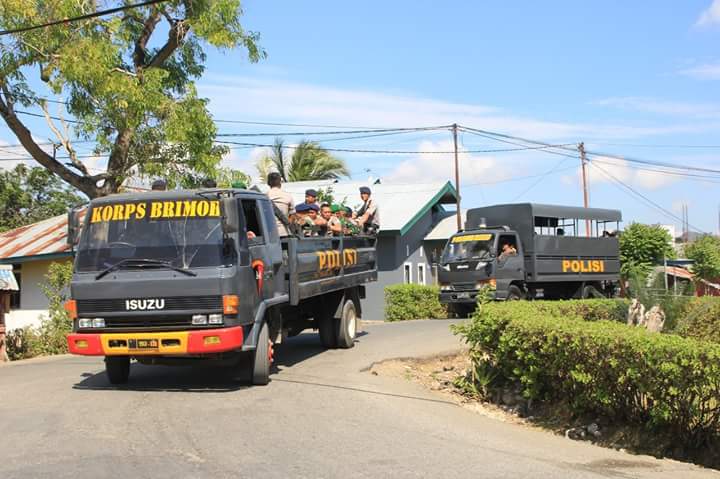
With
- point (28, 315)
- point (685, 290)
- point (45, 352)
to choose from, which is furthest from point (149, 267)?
point (28, 315)

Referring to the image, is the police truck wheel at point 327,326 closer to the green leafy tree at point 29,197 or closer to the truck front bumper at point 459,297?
the truck front bumper at point 459,297

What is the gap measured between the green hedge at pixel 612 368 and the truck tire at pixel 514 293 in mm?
11554

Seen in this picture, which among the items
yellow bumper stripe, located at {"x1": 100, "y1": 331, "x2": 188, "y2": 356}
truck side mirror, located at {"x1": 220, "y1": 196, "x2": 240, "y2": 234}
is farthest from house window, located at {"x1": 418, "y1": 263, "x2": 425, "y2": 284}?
yellow bumper stripe, located at {"x1": 100, "y1": 331, "x2": 188, "y2": 356}

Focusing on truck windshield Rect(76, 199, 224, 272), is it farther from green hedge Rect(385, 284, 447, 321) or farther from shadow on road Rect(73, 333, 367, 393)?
green hedge Rect(385, 284, 447, 321)

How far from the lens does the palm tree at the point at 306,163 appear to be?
39.4 metres

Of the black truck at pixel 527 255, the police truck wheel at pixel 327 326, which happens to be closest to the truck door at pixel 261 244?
the police truck wheel at pixel 327 326

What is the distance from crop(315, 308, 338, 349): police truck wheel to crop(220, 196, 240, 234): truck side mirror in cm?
441

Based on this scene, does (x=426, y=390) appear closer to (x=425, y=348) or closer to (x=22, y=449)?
(x=425, y=348)

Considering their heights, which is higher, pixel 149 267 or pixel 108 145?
pixel 108 145

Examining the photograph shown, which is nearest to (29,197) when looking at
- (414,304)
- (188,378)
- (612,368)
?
(414,304)

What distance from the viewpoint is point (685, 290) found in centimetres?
1412

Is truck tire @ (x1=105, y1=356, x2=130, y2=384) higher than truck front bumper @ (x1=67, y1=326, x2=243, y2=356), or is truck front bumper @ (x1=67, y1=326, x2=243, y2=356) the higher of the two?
truck front bumper @ (x1=67, y1=326, x2=243, y2=356)

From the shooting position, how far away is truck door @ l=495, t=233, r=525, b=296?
69.8ft

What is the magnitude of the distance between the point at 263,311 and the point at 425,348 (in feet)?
16.6
